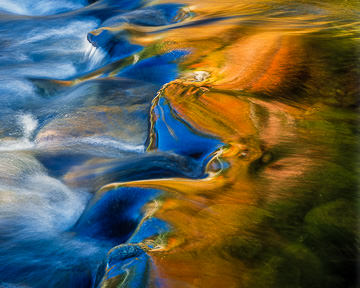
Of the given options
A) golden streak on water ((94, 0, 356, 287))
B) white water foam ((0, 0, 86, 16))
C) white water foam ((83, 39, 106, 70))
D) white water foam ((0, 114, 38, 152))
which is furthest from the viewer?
white water foam ((0, 0, 86, 16))

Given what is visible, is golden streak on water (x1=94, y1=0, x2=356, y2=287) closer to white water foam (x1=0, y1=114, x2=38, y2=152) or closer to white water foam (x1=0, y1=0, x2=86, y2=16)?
white water foam (x1=0, y1=114, x2=38, y2=152)

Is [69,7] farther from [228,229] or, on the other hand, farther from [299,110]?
[228,229]

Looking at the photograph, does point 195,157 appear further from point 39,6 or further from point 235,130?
point 39,6

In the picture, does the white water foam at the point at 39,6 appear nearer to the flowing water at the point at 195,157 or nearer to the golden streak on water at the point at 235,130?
the flowing water at the point at 195,157

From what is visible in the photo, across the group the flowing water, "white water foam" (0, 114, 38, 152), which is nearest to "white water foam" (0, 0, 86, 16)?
the flowing water

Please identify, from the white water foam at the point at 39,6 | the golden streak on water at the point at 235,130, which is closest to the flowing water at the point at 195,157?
the golden streak on water at the point at 235,130

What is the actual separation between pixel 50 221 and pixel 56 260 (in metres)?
0.44

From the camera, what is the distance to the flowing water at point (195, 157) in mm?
1975

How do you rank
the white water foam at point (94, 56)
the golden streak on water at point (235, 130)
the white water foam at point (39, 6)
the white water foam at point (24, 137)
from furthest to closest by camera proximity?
the white water foam at point (39, 6)
the white water foam at point (94, 56)
the white water foam at point (24, 137)
the golden streak on water at point (235, 130)

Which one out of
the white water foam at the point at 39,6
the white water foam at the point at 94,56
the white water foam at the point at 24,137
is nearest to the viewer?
the white water foam at the point at 24,137

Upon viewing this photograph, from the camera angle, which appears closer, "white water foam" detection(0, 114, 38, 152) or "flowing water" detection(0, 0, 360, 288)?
"flowing water" detection(0, 0, 360, 288)

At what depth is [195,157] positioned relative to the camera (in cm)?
305

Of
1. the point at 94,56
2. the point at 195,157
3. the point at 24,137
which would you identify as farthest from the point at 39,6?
the point at 195,157

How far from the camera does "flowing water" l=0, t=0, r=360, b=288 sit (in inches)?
77.7
